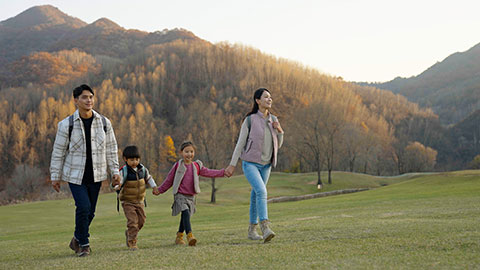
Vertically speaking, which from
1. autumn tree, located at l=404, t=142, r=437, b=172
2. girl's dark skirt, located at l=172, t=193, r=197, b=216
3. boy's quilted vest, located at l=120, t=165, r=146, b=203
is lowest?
autumn tree, located at l=404, t=142, r=437, b=172

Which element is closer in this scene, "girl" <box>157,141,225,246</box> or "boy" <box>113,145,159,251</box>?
"boy" <box>113,145,159,251</box>

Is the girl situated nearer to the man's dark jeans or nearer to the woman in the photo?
the woman

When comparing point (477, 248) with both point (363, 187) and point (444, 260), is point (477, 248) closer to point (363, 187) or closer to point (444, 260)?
point (444, 260)

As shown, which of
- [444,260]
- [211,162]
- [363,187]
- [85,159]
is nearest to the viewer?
Result: [444,260]

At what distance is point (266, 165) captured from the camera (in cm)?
797

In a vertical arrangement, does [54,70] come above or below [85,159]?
above

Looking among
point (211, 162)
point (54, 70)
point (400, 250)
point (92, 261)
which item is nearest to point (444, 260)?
point (400, 250)

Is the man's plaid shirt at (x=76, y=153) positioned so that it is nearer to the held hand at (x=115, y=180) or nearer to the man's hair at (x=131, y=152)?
the held hand at (x=115, y=180)

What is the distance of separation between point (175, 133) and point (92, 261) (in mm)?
102813

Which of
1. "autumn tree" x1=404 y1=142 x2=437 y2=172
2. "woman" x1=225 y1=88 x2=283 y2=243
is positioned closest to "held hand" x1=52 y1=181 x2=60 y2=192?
"woman" x1=225 y1=88 x2=283 y2=243

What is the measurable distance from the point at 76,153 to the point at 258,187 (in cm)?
322

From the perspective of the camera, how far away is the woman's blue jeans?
7473 millimetres

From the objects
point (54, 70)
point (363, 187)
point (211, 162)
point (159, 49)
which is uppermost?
point (159, 49)

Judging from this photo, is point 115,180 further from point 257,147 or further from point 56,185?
point 257,147
